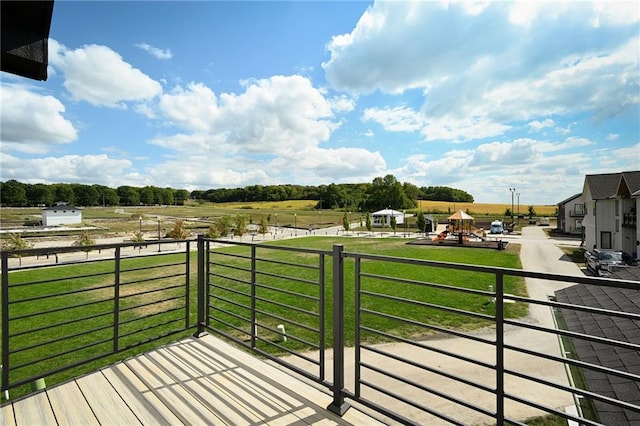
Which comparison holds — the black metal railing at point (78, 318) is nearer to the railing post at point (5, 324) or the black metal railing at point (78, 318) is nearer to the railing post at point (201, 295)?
the railing post at point (5, 324)

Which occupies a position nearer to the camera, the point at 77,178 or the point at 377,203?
the point at 77,178

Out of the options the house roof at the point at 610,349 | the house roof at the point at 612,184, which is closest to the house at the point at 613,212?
the house roof at the point at 612,184

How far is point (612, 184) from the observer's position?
21406mm

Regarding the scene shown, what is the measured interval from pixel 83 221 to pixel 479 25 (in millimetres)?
45392

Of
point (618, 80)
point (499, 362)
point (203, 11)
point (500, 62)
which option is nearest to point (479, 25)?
point (203, 11)

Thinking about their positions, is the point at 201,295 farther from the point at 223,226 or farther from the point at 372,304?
the point at 223,226

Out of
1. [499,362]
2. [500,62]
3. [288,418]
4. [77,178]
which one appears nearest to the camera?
[499,362]

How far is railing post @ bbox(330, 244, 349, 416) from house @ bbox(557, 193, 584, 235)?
3880cm

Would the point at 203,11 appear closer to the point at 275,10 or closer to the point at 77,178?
the point at 275,10

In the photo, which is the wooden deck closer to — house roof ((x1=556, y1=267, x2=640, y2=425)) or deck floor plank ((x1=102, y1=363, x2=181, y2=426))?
deck floor plank ((x1=102, y1=363, x2=181, y2=426))

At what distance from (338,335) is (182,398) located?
1.21 metres

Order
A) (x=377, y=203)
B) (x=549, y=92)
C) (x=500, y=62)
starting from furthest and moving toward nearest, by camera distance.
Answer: (x=377, y=203) < (x=549, y=92) < (x=500, y=62)

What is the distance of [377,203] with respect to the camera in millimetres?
61531

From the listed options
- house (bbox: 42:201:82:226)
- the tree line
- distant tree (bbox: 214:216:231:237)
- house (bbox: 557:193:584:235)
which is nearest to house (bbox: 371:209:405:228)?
the tree line
